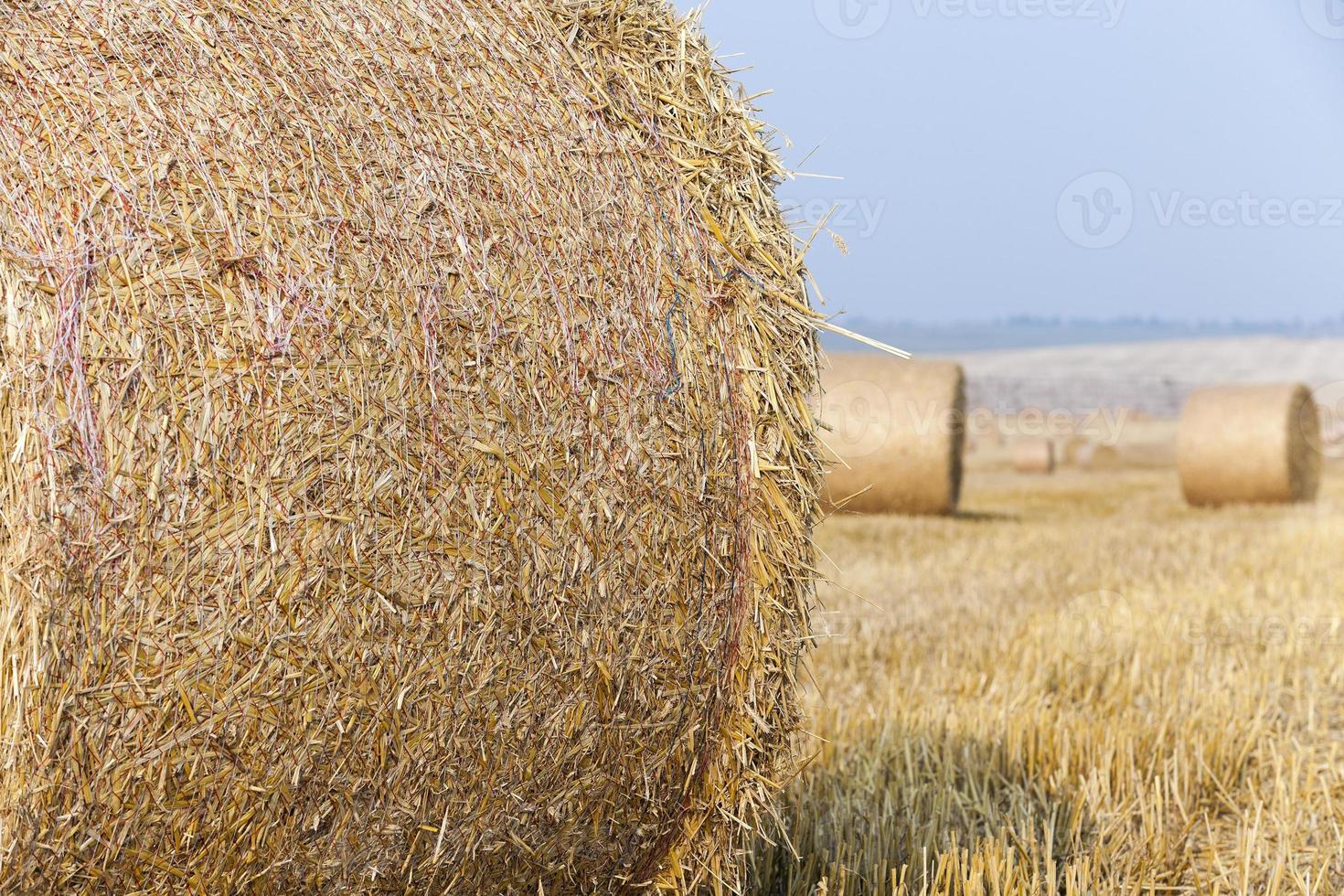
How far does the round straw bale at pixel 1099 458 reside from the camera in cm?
2208

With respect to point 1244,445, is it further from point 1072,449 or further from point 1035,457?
point 1072,449

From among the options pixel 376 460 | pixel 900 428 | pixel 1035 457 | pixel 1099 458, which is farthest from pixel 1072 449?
pixel 376 460

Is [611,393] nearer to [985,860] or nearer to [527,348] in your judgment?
[527,348]

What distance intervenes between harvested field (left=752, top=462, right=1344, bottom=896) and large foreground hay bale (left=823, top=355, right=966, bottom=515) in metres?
3.09

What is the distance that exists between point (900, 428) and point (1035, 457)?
907 cm

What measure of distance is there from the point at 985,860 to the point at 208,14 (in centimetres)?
277

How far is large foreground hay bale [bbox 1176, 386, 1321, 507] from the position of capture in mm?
13984

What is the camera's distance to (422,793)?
7.63 feet
